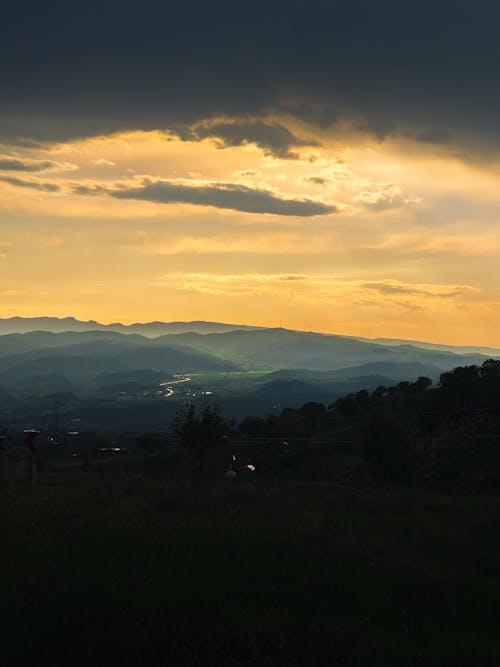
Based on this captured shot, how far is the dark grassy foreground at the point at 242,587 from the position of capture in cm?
1573

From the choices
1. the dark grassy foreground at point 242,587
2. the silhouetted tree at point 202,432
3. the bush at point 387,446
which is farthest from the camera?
the bush at point 387,446

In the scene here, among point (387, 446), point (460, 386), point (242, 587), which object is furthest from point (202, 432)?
point (242, 587)

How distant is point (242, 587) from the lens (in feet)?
69.1

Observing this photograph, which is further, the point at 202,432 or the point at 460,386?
the point at 460,386

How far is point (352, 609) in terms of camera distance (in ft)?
65.0

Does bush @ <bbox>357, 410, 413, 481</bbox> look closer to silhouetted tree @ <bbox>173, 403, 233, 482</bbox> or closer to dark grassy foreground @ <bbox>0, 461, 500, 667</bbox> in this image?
silhouetted tree @ <bbox>173, 403, 233, 482</bbox>

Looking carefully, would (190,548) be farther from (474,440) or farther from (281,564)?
(474,440)

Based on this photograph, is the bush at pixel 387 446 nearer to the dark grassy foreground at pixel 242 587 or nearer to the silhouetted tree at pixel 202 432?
the silhouetted tree at pixel 202 432

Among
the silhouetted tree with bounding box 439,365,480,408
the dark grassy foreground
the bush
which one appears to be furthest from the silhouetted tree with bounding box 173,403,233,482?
the silhouetted tree with bounding box 439,365,480,408

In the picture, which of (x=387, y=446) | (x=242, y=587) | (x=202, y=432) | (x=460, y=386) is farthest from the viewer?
(x=460, y=386)

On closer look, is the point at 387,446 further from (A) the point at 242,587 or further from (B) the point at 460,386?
(A) the point at 242,587

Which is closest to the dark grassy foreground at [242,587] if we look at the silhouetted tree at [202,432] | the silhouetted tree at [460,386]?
the silhouetted tree at [202,432]

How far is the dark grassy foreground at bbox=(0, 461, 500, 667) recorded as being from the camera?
15734 millimetres

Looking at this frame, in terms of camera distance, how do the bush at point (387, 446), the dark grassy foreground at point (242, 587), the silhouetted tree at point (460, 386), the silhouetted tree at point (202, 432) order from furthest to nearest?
the silhouetted tree at point (460, 386), the bush at point (387, 446), the silhouetted tree at point (202, 432), the dark grassy foreground at point (242, 587)
